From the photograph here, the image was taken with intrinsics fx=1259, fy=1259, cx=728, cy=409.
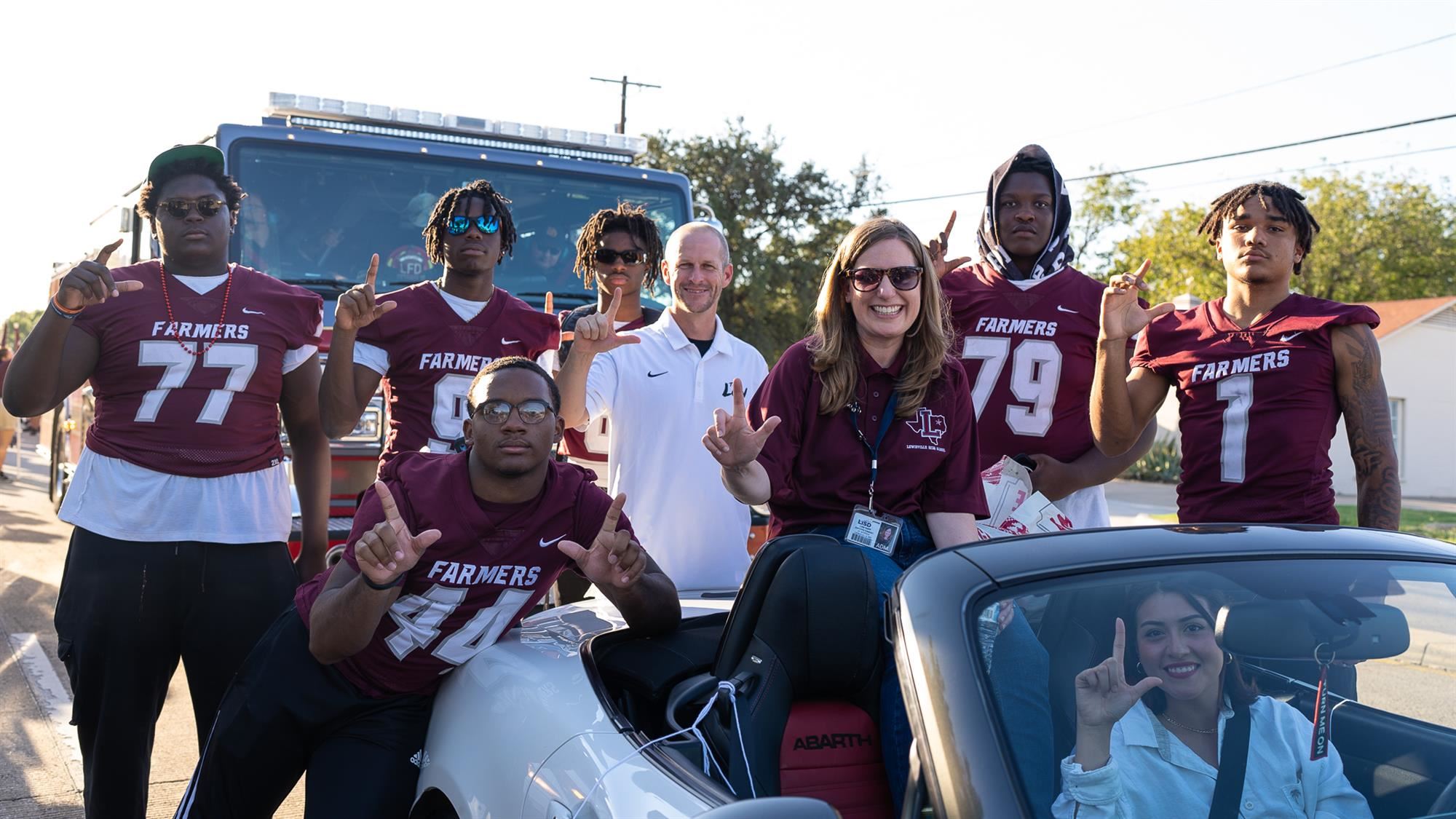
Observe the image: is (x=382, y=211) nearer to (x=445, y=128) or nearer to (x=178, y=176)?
(x=445, y=128)

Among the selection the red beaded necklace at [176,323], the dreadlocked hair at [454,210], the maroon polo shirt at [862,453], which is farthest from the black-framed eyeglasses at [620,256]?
the maroon polo shirt at [862,453]

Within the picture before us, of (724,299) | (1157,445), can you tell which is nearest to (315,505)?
(724,299)

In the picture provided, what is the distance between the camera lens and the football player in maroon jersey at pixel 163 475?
3568 millimetres

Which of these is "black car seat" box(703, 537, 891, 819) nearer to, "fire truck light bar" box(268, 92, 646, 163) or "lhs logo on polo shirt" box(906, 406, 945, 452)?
"lhs logo on polo shirt" box(906, 406, 945, 452)

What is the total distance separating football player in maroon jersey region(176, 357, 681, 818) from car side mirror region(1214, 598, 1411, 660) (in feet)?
4.40


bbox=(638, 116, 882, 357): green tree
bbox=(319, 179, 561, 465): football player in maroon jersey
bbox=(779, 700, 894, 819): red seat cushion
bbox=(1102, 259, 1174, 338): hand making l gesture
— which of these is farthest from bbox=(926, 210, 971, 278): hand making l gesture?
bbox=(638, 116, 882, 357): green tree

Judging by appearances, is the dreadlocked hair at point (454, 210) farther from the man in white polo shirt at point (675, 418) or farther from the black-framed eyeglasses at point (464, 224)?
the man in white polo shirt at point (675, 418)

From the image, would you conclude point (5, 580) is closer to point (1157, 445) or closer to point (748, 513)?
point (748, 513)

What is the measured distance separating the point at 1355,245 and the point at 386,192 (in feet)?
141

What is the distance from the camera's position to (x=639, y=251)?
17.0 ft

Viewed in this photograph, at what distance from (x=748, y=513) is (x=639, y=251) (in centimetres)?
135

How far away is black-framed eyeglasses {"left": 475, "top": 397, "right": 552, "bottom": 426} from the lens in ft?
10.2

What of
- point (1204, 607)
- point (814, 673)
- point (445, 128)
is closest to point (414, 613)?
point (814, 673)

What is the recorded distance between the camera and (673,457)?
4.27 metres
